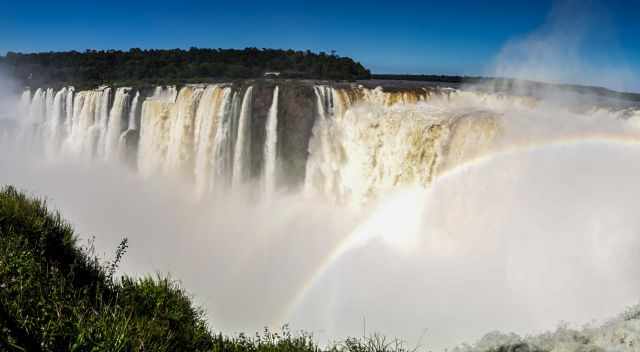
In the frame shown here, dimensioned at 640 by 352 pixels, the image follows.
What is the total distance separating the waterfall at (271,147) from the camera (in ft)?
62.7

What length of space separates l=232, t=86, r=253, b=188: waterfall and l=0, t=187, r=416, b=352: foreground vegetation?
11786 millimetres

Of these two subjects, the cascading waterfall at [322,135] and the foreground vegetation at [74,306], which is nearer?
the foreground vegetation at [74,306]

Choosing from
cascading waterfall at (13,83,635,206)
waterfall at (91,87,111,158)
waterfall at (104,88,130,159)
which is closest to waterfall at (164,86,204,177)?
cascading waterfall at (13,83,635,206)

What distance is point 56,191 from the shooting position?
91.1 ft

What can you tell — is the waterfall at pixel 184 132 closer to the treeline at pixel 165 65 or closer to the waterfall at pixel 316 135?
the waterfall at pixel 316 135

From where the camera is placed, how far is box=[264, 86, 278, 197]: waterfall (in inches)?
752

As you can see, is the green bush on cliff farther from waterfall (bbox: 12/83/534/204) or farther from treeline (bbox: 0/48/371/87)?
treeline (bbox: 0/48/371/87)

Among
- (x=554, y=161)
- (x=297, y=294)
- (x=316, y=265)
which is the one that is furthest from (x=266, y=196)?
(x=554, y=161)

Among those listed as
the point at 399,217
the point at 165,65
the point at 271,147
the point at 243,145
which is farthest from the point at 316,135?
the point at 165,65

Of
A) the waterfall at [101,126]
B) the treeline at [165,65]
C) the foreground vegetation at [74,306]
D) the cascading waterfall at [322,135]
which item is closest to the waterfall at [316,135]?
the cascading waterfall at [322,135]

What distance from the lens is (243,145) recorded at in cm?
1948

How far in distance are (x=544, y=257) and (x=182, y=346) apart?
825 cm

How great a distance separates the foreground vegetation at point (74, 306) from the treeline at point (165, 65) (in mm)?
37857

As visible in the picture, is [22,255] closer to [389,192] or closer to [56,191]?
[389,192]
